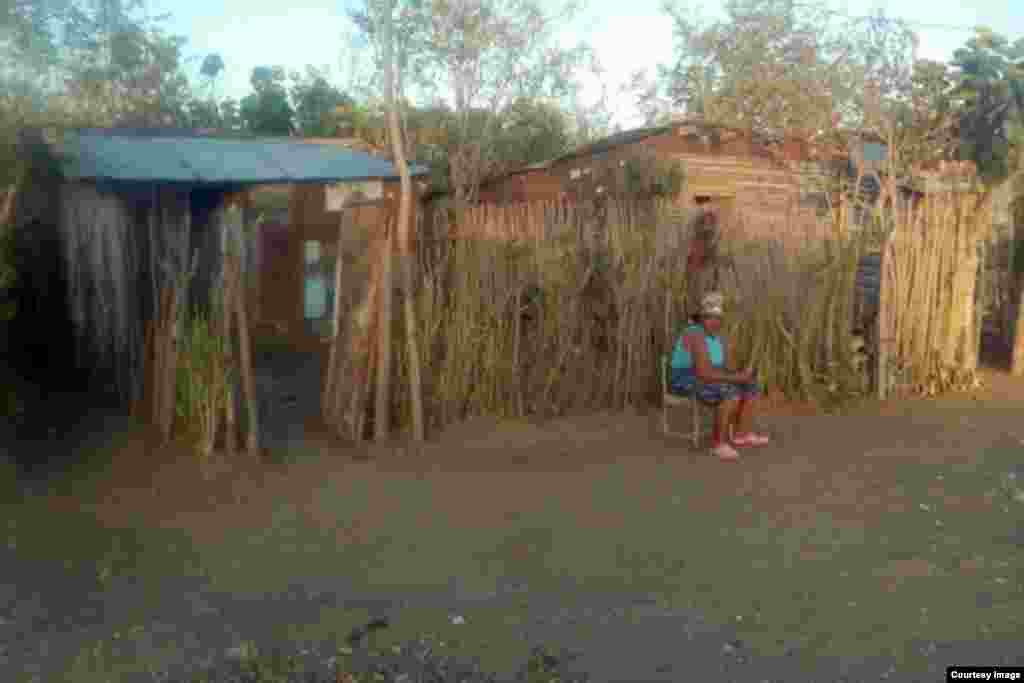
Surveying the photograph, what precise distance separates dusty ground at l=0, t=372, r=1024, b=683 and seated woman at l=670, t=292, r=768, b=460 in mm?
202

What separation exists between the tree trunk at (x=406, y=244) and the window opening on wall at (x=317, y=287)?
5.77 m

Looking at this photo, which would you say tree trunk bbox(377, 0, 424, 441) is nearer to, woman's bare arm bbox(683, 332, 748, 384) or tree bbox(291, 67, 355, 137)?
woman's bare arm bbox(683, 332, 748, 384)

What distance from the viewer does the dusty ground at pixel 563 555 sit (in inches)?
187

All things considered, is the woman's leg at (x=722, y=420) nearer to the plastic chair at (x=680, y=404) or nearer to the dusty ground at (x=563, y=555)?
the plastic chair at (x=680, y=404)

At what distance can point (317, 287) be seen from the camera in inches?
545

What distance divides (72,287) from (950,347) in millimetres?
7790

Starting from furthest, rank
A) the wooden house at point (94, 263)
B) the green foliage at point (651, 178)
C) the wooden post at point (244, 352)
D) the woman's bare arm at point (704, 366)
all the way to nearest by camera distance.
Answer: the green foliage at point (651, 178), the woman's bare arm at point (704, 366), the wooden house at point (94, 263), the wooden post at point (244, 352)

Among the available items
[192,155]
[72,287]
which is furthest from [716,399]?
[192,155]

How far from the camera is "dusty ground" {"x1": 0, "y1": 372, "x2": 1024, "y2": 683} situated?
15.6ft

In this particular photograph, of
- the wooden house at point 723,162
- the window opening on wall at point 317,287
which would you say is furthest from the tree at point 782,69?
the window opening on wall at point 317,287

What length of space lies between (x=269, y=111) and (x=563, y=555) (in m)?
17.7

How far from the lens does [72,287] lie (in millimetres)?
8000

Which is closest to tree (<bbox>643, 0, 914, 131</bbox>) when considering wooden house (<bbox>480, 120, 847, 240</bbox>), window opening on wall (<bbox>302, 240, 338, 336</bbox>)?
wooden house (<bbox>480, 120, 847, 240</bbox>)

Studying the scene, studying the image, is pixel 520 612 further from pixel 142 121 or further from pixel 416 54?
pixel 142 121
